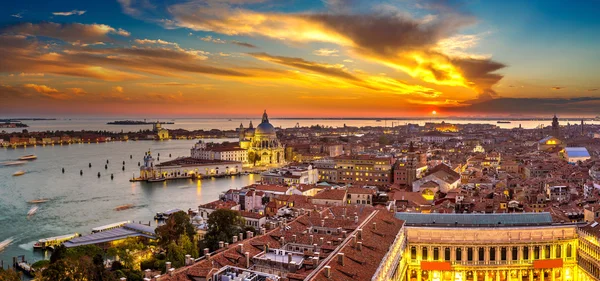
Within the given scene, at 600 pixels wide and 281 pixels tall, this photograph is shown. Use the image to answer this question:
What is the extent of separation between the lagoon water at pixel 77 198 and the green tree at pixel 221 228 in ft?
16.3

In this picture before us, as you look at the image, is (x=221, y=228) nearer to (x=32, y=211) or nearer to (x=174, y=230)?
(x=174, y=230)

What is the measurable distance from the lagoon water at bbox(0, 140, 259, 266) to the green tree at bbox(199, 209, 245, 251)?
196 inches

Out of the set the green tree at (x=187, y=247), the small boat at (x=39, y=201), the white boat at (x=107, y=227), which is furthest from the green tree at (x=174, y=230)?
the small boat at (x=39, y=201)

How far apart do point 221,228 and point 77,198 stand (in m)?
13.7

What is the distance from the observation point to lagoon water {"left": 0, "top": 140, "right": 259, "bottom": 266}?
647 inches

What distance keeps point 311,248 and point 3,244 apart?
1101 cm

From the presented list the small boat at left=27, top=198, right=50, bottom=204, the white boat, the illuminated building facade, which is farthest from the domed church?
the illuminated building facade

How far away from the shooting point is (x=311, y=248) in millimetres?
8195

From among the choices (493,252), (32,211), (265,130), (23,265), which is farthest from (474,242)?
(265,130)

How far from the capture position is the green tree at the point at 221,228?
12180mm

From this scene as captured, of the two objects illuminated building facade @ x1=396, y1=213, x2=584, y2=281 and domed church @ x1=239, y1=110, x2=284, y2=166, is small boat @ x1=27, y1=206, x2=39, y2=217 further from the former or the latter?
domed church @ x1=239, y1=110, x2=284, y2=166

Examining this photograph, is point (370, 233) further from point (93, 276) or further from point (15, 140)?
point (15, 140)

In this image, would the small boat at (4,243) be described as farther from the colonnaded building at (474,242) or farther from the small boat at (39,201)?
the colonnaded building at (474,242)

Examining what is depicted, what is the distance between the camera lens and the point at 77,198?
23.2 metres
